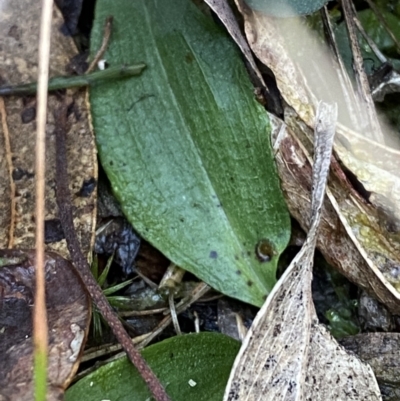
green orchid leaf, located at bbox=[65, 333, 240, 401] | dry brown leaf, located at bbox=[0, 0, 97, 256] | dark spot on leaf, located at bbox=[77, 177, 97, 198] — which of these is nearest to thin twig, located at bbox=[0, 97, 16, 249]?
dry brown leaf, located at bbox=[0, 0, 97, 256]

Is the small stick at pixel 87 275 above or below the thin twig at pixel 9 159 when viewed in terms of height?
below

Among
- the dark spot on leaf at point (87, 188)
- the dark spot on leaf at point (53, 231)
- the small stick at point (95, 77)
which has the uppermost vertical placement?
the small stick at point (95, 77)

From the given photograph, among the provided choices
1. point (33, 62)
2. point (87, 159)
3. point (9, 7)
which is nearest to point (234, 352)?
point (87, 159)

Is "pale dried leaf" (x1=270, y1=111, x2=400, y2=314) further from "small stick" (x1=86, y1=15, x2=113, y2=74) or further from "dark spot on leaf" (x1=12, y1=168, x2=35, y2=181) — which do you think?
"dark spot on leaf" (x1=12, y1=168, x2=35, y2=181)

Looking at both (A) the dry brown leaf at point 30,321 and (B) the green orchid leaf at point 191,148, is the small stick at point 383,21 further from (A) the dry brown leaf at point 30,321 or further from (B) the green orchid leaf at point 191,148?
(A) the dry brown leaf at point 30,321

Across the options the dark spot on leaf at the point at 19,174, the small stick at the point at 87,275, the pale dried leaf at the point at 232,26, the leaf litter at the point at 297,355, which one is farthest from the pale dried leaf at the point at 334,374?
the dark spot on leaf at the point at 19,174

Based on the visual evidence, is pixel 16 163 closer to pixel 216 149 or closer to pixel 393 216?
pixel 216 149
